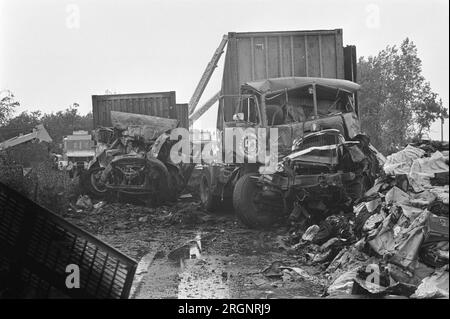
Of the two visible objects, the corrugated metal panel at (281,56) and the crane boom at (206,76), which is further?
the crane boom at (206,76)

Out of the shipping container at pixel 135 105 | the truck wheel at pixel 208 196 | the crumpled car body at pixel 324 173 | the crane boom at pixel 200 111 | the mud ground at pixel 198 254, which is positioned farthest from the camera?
the crane boom at pixel 200 111

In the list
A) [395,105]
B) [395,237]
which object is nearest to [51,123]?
[395,105]

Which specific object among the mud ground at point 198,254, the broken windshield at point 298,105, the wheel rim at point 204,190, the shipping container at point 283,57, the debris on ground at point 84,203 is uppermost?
the shipping container at point 283,57

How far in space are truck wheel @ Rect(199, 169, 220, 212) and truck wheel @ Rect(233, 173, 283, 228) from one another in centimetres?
188

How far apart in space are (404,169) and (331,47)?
4.34m

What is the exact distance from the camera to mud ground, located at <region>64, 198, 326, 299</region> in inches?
Result: 169

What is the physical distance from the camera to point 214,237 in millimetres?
6809

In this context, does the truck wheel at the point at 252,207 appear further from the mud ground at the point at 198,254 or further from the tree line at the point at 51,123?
the tree line at the point at 51,123

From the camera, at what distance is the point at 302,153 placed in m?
6.06

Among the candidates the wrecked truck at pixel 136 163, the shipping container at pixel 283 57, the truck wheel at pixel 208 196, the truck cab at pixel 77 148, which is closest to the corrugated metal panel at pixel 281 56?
the shipping container at pixel 283 57

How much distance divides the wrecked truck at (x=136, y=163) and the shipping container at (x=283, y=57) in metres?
1.94

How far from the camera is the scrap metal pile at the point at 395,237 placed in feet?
12.0

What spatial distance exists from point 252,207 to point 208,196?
2184 mm
